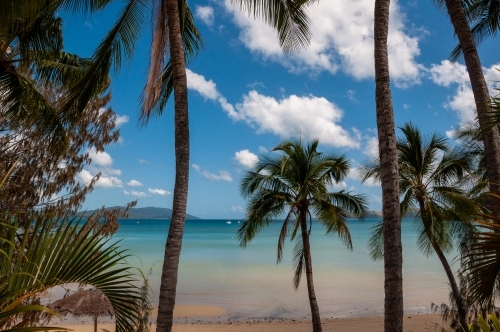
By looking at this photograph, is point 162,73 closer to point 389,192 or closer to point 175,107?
point 175,107

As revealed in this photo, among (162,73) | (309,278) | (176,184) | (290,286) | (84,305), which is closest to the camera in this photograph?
(176,184)

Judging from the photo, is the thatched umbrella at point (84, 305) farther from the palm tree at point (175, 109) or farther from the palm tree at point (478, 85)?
the palm tree at point (478, 85)

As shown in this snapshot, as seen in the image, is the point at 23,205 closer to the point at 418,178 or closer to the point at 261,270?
the point at 418,178

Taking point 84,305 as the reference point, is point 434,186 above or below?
above

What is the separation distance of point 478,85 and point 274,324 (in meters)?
→ 12.9

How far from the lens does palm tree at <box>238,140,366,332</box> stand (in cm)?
1284

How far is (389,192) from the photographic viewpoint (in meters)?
5.49

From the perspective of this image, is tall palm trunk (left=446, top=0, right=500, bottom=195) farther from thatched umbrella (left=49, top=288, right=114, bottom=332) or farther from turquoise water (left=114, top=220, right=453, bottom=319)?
thatched umbrella (left=49, top=288, right=114, bottom=332)

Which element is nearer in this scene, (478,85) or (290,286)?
(478,85)

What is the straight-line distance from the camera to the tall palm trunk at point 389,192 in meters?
5.26

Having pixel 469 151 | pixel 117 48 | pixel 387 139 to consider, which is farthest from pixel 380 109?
pixel 469 151

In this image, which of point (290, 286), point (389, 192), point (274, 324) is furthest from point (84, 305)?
point (290, 286)

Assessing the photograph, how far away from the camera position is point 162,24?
8.29m

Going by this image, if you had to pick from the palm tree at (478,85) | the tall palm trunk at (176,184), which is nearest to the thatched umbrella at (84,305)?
the tall palm trunk at (176,184)
